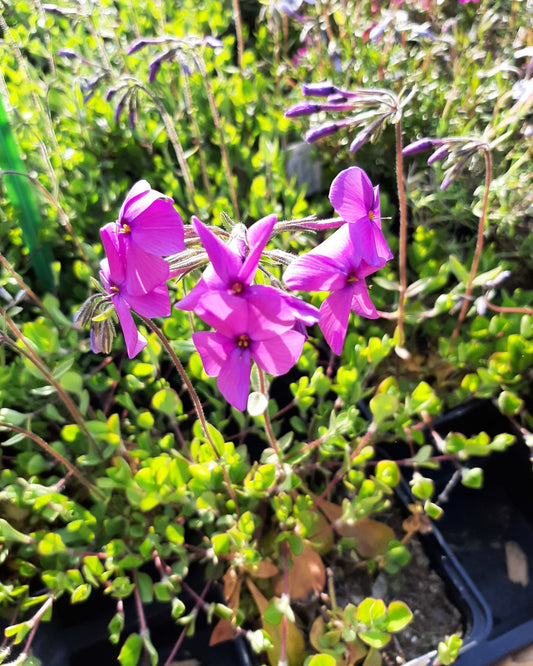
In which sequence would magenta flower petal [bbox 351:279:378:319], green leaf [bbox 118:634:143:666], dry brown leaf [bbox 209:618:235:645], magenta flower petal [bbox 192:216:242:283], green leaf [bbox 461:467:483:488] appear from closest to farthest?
magenta flower petal [bbox 192:216:242:283], magenta flower petal [bbox 351:279:378:319], green leaf [bbox 118:634:143:666], green leaf [bbox 461:467:483:488], dry brown leaf [bbox 209:618:235:645]

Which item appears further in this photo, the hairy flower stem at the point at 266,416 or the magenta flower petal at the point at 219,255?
the hairy flower stem at the point at 266,416

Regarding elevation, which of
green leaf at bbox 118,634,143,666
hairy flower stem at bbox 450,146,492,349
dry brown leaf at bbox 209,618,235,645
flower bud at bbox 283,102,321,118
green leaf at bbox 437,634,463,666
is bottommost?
dry brown leaf at bbox 209,618,235,645

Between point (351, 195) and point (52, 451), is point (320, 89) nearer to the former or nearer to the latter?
point (351, 195)

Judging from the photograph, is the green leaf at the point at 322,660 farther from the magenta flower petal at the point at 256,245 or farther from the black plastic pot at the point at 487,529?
the magenta flower petal at the point at 256,245

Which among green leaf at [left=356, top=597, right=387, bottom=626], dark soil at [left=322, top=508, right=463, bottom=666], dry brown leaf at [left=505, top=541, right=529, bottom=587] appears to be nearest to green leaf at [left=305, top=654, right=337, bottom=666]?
green leaf at [left=356, top=597, right=387, bottom=626]

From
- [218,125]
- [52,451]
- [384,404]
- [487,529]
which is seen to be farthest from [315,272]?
[487,529]

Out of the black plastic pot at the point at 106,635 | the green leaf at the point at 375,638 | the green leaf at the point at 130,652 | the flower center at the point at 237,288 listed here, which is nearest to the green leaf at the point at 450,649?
the green leaf at the point at 375,638

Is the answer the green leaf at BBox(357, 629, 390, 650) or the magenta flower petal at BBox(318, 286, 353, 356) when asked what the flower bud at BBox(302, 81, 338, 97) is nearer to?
the magenta flower petal at BBox(318, 286, 353, 356)
